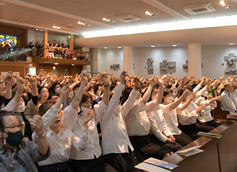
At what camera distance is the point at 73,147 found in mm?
2816

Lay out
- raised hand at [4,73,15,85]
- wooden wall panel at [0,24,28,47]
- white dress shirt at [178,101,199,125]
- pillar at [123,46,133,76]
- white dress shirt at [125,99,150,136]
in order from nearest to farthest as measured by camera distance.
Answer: raised hand at [4,73,15,85] < white dress shirt at [125,99,150,136] < white dress shirt at [178,101,199,125] < wooden wall panel at [0,24,28,47] < pillar at [123,46,133,76]

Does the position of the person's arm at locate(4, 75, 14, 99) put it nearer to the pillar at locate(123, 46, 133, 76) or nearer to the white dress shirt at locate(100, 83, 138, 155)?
the white dress shirt at locate(100, 83, 138, 155)

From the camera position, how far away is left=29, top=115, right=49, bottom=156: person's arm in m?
1.99

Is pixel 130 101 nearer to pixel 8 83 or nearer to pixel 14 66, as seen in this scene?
pixel 8 83

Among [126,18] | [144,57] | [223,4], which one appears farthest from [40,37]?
[223,4]

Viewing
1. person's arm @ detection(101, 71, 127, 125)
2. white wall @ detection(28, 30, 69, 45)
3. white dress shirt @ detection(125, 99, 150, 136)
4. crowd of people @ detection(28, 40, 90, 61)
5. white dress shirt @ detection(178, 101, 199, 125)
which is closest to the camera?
person's arm @ detection(101, 71, 127, 125)

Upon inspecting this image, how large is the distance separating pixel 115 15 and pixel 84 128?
→ 38.4 ft

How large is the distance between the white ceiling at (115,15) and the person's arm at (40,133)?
9.65m

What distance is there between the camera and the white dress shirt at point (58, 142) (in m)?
2.49

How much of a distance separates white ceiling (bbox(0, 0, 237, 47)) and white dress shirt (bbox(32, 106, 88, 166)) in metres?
9.19

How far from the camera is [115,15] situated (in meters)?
13.4

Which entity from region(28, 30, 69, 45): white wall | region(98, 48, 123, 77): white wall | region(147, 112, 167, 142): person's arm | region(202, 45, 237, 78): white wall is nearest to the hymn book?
region(147, 112, 167, 142): person's arm

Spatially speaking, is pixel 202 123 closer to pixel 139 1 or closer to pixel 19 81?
pixel 19 81

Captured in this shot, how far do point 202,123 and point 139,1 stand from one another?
7.02 m
